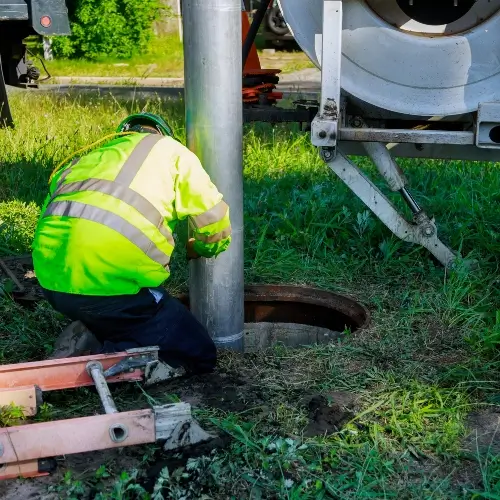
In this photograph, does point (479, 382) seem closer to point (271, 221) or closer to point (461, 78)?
point (461, 78)

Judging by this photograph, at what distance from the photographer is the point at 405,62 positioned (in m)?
3.73

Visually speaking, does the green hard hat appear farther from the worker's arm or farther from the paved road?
the paved road

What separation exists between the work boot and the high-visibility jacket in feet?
1.18

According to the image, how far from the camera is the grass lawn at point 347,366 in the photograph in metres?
2.63

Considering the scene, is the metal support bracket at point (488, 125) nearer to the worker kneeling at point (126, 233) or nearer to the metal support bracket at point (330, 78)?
the metal support bracket at point (330, 78)

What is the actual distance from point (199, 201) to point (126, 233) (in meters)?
0.29

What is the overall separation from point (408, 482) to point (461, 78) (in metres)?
1.82

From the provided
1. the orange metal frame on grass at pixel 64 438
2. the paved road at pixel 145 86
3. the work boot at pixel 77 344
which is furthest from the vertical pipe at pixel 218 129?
the paved road at pixel 145 86

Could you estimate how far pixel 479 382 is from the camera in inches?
127

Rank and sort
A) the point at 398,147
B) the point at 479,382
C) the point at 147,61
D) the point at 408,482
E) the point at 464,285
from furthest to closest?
1. the point at 147,61
2. the point at 398,147
3. the point at 464,285
4. the point at 479,382
5. the point at 408,482

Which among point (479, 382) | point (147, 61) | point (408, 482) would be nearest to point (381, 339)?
point (479, 382)

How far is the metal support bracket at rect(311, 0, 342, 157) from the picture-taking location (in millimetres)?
3580

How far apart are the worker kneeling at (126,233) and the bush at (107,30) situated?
42.6ft

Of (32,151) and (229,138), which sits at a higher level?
(229,138)
